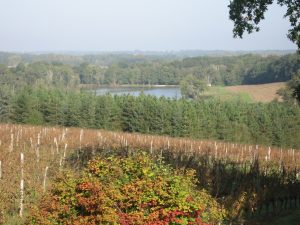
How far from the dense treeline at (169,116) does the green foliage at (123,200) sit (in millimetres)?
49405

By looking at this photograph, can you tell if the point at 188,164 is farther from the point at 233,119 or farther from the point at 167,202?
the point at 233,119

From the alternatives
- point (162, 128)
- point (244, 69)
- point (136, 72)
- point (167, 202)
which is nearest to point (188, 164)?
point (167, 202)

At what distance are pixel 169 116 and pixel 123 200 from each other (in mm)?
51153

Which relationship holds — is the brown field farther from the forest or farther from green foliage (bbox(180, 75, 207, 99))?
the forest

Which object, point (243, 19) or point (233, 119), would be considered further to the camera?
point (233, 119)

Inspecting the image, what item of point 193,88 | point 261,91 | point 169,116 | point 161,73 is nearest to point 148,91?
point 161,73

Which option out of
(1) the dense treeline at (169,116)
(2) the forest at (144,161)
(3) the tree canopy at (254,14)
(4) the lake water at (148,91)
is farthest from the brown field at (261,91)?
(3) the tree canopy at (254,14)

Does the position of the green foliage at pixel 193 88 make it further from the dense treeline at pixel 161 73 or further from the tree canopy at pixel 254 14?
the tree canopy at pixel 254 14

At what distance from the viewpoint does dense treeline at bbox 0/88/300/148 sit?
2315 inches

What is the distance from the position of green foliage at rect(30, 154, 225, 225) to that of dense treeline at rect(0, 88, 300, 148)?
162ft

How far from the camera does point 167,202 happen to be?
9.04m

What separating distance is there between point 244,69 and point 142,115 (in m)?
102

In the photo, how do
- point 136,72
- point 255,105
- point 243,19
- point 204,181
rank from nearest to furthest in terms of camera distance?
point 243,19 → point 204,181 → point 255,105 → point 136,72

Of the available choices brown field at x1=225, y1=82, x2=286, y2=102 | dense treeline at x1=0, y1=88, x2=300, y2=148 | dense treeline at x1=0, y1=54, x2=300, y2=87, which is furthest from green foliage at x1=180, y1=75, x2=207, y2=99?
dense treeline at x1=0, y1=88, x2=300, y2=148
